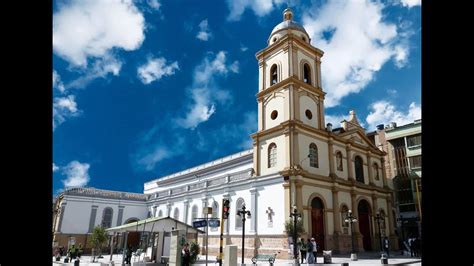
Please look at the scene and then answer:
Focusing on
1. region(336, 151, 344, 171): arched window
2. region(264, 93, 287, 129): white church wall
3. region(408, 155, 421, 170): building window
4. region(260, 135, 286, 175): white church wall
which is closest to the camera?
region(260, 135, 286, 175): white church wall

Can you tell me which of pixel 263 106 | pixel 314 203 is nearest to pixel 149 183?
pixel 263 106

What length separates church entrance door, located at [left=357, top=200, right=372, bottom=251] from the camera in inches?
1165

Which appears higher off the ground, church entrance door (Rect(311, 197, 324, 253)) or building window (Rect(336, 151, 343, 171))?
building window (Rect(336, 151, 343, 171))

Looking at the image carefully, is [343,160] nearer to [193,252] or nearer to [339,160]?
[339,160]

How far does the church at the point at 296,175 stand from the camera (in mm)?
24750

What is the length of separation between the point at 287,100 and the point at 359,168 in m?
11.8

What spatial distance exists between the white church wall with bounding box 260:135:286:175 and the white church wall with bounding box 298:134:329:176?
1.43 m

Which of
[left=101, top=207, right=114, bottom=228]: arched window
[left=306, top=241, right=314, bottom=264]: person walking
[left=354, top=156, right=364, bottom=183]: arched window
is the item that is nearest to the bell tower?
[left=354, top=156, right=364, bottom=183]: arched window

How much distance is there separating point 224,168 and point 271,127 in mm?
13398

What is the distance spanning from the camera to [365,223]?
1190 inches

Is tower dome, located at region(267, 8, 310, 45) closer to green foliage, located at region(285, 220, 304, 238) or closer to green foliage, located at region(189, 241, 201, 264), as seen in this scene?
green foliage, located at region(285, 220, 304, 238)
